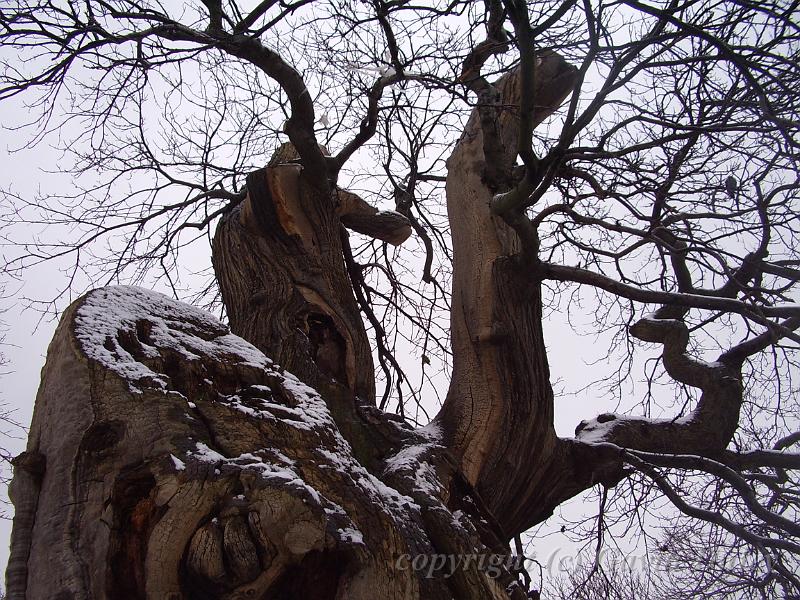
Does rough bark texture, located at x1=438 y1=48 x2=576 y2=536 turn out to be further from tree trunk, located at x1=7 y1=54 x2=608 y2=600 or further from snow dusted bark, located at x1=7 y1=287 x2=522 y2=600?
Answer: snow dusted bark, located at x1=7 y1=287 x2=522 y2=600

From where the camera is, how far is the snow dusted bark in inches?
64.9

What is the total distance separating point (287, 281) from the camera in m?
3.26

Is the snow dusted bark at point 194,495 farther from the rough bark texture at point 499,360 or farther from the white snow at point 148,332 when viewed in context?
the rough bark texture at point 499,360

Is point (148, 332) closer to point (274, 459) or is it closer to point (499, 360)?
point (274, 459)

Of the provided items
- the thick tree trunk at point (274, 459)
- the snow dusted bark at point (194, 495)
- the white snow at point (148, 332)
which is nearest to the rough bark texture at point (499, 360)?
the thick tree trunk at point (274, 459)

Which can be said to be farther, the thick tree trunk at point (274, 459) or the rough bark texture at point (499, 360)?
the rough bark texture at point (499, 360)

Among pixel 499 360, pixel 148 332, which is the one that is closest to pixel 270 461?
pixel 148 332

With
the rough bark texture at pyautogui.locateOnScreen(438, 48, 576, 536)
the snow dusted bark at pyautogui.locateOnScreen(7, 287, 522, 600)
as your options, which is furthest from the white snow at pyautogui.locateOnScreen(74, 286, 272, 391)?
the rough bark texture at pyautogui.locateOnScreen(438, 48, 576, 536)

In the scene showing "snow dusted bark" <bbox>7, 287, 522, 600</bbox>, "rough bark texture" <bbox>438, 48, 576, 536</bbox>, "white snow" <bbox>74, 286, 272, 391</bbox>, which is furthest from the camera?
"rough bark texture" <bbox>438, 48, 576, 536</bbox>

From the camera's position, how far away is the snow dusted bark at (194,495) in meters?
1.65

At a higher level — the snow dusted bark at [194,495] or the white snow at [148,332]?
the white snow at [148,332]

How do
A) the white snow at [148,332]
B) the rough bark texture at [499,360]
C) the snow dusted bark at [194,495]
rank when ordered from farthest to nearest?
the rough bark texture at [499,360], the white snow at [148,332], the snow dusted bark at [194,495]

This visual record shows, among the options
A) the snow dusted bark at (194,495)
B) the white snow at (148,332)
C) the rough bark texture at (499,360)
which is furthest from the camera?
the rough bark texture at (499,360)

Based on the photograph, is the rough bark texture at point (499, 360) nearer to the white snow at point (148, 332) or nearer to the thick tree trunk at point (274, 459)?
the thick tree trunk at point (274, 459)
